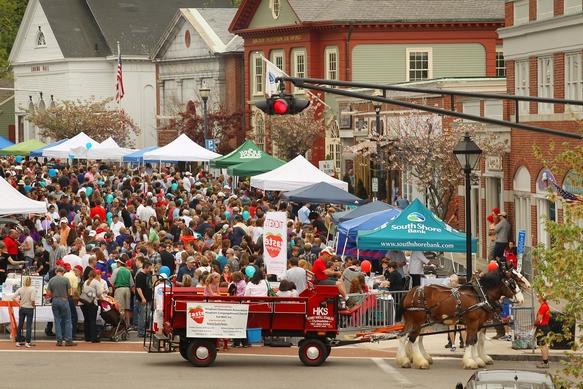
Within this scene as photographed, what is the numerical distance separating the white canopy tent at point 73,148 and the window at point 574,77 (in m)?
25.3

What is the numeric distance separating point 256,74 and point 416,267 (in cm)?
4592

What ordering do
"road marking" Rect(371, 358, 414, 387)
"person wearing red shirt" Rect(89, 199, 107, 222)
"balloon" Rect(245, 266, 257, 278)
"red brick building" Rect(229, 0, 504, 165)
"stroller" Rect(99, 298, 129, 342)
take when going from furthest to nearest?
"red brick building" Rect(229, 0, 504, 165)
"person wearing red shirt" Rect(89, 199, 107, 222)
"balloon" Rect(245, 266, 257, 278)
"stroller" Rect(99, 298, 129, 342)
"road marking" Rect(371, 358, 414, 387)

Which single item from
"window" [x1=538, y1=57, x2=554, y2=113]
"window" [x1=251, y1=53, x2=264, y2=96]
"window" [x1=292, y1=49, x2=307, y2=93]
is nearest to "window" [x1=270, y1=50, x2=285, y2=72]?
"window" [x1=292, y1=49, x2=307, y2=93]

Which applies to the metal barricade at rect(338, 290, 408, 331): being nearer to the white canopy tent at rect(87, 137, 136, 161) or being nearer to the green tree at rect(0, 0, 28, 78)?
the white canopy tent at rect(87, 137, 136, 161)

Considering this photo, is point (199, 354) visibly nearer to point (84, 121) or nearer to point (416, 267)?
point (416, 267)

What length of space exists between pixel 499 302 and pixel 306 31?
4498 cm

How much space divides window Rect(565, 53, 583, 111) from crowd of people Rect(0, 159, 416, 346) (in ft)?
22.7

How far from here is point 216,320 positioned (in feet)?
80.5

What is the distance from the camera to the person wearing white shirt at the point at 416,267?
101 ft

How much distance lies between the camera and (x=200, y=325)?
964 inches

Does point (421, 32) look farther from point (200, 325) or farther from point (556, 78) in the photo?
point (200, 325)

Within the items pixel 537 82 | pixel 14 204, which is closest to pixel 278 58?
pixel 537 82

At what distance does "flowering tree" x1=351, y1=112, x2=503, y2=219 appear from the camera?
141 feet

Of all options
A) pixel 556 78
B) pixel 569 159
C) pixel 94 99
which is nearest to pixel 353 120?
pixel 556 78
